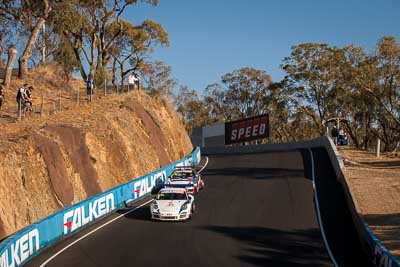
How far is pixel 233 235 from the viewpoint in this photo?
68.8 ft

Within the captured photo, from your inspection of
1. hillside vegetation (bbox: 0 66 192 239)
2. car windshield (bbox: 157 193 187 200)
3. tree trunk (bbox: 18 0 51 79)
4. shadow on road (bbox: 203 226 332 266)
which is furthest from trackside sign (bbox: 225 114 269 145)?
shadow on road (bbox: 203 226 332 266)

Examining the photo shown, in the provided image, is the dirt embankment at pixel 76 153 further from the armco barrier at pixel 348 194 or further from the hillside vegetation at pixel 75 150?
the armco barrier at pixel 348 194

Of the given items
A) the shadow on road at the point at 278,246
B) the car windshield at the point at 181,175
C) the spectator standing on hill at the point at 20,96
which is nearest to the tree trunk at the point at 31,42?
the spectator standing on hill at the point at 20,96

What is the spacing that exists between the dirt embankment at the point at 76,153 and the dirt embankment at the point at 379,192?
14704 millimetres

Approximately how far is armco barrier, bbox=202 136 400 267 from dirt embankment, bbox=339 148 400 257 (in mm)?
727

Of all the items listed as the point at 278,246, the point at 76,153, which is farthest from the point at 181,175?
the point at 278,246

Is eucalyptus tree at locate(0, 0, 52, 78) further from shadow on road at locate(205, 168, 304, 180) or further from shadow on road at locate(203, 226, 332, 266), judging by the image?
shadow on road at locate(203, 226, 332, 266)

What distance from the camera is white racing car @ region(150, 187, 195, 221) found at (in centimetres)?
2369

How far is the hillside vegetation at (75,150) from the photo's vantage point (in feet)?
76.2

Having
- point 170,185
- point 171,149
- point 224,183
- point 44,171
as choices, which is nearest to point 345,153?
point 171,149

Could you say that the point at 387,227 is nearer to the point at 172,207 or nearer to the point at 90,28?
the point at 172,207

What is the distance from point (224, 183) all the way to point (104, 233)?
15.0 m

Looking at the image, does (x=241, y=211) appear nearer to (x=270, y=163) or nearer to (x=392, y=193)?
(x=392, y=193)

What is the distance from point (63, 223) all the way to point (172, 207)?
5.35 metres
